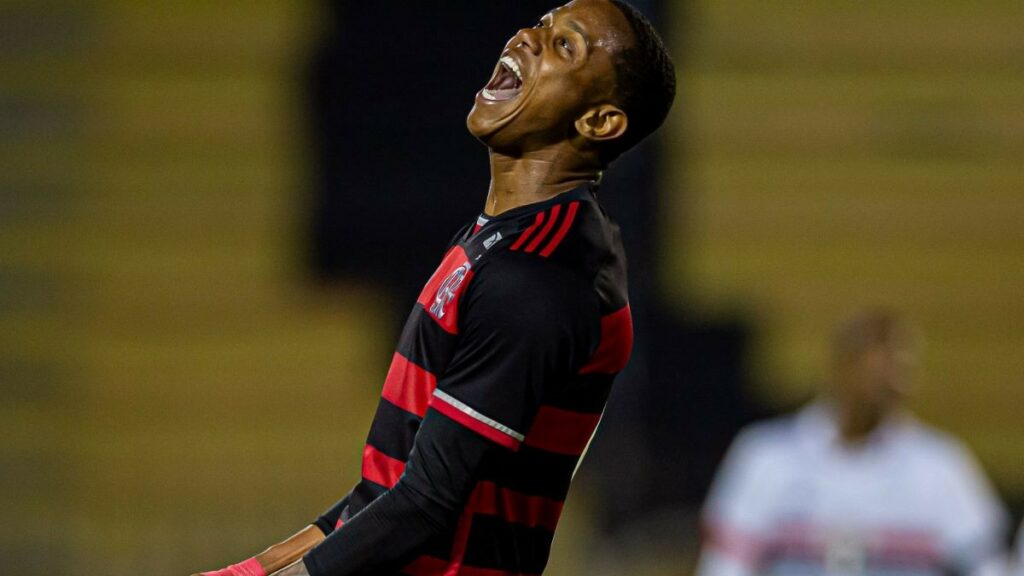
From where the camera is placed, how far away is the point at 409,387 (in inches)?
86.9

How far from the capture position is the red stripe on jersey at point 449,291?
6.96 ft

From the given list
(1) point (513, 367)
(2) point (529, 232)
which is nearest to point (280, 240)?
(2) point (529, 232)

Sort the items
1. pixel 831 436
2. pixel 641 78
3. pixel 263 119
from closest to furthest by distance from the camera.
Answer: pixel 641 78
pixel 831 436
pixel 263 119

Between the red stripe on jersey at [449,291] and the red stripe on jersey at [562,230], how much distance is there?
0.11m

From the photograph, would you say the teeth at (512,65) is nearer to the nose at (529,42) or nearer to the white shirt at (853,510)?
the nose at (529,42)

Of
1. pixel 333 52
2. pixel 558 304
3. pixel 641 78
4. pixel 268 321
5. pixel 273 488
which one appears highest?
pixel 333 52

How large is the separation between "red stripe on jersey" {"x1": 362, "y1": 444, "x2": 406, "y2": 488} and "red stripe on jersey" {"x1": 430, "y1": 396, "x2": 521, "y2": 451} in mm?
174

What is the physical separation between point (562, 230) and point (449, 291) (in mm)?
173

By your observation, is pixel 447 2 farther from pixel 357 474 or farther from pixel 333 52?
pixel 357 474

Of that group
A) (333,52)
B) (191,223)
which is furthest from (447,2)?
(191,223)

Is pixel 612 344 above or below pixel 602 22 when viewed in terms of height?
below

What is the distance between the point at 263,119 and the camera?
23.3 feet

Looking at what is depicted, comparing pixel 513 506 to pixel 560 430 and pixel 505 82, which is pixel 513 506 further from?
pixel 505 82

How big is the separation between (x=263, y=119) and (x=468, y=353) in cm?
522
